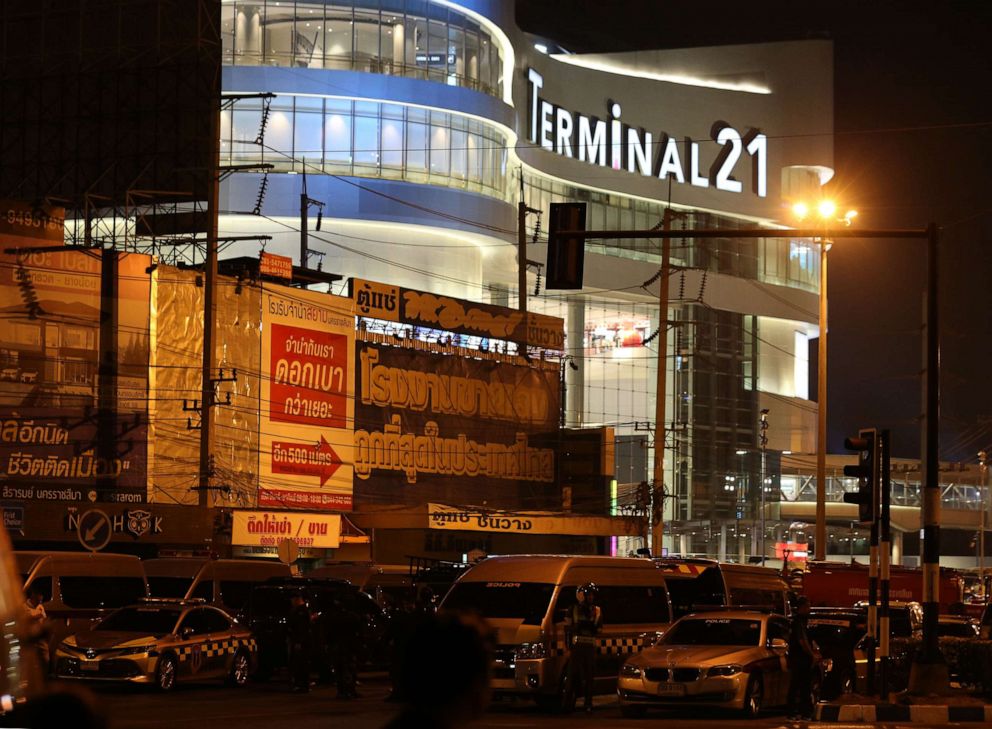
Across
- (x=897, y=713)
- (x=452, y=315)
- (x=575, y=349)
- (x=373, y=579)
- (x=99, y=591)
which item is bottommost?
(x=897, y=713)

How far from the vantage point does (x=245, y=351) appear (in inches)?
1950

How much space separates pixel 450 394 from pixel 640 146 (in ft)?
124

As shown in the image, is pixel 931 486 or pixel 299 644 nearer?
pixel 931 486

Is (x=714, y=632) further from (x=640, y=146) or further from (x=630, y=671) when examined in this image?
(x=640, y=146)

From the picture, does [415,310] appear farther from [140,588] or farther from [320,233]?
[140,588]

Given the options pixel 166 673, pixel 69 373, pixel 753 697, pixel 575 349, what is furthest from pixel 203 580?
pixel 575 349

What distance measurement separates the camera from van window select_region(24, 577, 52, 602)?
88.7 feet

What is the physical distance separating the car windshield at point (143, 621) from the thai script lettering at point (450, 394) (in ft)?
98.7

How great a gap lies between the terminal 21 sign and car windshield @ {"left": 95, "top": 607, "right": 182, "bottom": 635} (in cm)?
6069

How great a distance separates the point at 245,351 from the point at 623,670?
30.0 metres

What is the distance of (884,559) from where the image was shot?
21969 mm

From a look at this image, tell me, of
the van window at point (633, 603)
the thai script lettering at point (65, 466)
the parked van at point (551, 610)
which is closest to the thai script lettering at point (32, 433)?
the thai script lettering at point (65, 466)

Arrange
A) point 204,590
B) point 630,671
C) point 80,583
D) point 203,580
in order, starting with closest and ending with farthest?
1. point 630,671
2. point 80,583
3. point 203,580
4. point 204,590

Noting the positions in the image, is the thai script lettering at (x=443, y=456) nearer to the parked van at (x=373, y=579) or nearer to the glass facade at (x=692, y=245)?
the parked van at (x=373, y=579)
